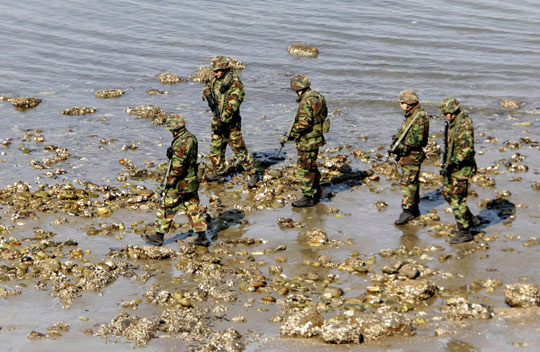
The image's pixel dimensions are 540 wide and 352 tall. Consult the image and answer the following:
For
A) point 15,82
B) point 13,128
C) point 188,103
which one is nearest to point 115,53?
point 15,82

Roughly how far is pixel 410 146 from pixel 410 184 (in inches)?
27.6

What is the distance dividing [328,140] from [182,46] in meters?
11.6

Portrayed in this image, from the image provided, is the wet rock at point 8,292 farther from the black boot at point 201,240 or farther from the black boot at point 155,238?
the black boot at point 201,240

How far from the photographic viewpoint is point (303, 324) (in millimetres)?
9500

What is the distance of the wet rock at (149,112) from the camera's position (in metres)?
19.0

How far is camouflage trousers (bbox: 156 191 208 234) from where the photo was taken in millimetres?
12305

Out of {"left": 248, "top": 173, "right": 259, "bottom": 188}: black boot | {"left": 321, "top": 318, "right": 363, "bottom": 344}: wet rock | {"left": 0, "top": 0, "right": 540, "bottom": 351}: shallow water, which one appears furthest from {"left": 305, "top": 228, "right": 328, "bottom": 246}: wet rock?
{"left": 321, "top": 318, "right": 363, "bottom": 344}: wet rock

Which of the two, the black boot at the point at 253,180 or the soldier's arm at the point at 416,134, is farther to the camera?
the black boot at the point at 253,180

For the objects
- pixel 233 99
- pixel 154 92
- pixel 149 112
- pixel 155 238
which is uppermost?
pixel 233 99

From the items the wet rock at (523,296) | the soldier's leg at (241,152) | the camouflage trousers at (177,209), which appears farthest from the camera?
the soldier's leg at (241,152)

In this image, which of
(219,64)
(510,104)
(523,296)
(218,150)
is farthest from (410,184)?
(510,104)

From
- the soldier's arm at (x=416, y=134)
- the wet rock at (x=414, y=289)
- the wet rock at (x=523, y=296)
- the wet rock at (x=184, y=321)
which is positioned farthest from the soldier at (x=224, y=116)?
the wet rock at (x=523, y=296)

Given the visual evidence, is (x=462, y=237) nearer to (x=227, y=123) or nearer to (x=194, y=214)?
(x=194, y=214)

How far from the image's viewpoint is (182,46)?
27531 millimetres
